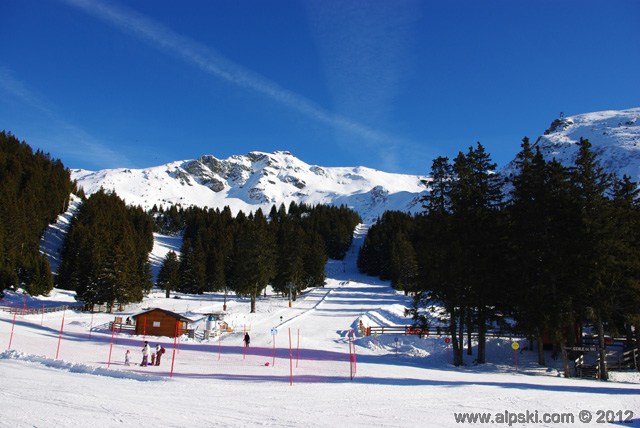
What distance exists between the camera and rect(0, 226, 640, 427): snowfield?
13.1m

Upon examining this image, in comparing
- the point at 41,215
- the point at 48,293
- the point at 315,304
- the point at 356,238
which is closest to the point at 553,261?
the point at 315,304

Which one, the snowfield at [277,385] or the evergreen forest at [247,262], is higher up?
the evergreen forest at [247,262]

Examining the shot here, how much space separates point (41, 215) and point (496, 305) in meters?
97.6

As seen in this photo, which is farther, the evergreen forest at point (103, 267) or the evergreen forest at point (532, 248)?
the evergreen forest at point (103, 267)

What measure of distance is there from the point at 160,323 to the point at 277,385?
83.6ft

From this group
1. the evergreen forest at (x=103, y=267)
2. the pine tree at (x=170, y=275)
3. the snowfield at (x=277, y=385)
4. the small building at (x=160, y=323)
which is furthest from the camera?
the pine tree at (x=170, y=275)

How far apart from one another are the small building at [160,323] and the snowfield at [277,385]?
2.13m

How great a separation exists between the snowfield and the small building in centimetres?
213

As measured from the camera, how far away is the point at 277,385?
63.5 feet

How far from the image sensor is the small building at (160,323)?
40.7 metres

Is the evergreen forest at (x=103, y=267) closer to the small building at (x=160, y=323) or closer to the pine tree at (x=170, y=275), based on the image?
the pine tree at (x=170, y=275)

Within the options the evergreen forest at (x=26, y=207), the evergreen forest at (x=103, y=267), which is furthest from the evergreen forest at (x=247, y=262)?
the evergreen forest at (x=26, y=207)

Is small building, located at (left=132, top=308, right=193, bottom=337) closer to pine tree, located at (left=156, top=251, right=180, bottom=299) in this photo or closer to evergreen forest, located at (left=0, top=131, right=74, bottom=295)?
evergreen forest, located at (left=0, top=131, right=74, bottom=295)

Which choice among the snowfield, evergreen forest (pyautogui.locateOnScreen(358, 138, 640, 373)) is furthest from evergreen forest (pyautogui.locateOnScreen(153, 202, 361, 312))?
evergreen forest (pyautogui.locateOnScreen(358, 138, 640, 373))
